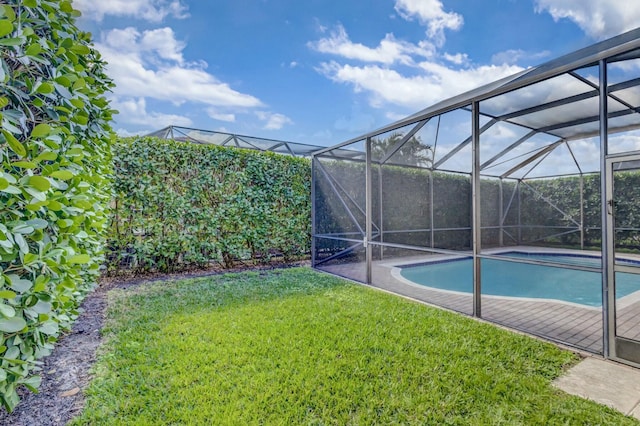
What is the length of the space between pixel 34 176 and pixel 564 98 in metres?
6.41

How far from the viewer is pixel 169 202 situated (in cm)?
631

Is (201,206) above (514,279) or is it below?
above

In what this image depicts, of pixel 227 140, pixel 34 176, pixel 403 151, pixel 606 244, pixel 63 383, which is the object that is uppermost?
pixel 227 140

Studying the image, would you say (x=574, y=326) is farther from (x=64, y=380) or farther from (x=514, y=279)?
(x=64, y=380)

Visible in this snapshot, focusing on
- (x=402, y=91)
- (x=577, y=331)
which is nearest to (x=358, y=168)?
(x=577, y=331)

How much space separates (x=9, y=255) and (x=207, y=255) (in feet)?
18.2

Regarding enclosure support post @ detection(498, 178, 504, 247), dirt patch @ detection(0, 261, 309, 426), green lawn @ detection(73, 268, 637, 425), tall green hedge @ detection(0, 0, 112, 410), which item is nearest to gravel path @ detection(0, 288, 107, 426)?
dirt patch @ detection(0, 261, 309, 426)

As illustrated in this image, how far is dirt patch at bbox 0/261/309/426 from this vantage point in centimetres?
208

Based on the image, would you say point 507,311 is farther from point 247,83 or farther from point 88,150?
point 247,83

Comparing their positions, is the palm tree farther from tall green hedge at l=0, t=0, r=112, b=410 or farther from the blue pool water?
tall green hedge at l=0, t=0, r=112, b=410

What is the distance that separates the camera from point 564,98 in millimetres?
4875

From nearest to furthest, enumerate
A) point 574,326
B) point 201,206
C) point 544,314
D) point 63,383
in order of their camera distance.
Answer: point 63,383 < point 574,326 < point 544,314 < point 201,206

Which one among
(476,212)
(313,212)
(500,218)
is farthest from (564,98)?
(500,218)

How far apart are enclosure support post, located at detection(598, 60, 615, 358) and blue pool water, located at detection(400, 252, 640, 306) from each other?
1462 mm
